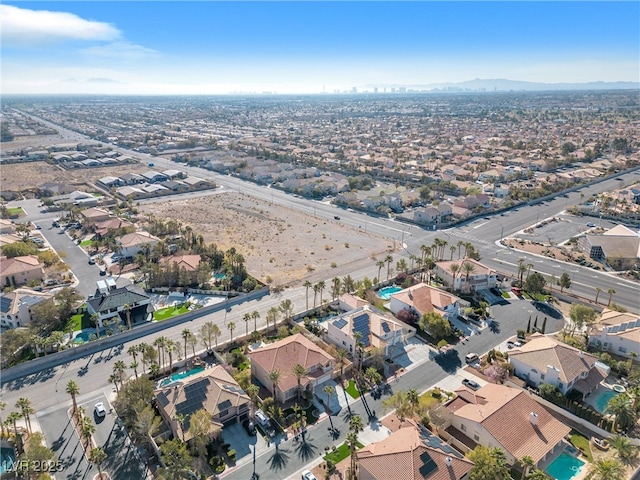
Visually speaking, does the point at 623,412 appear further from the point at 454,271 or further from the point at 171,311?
the point at 171,311

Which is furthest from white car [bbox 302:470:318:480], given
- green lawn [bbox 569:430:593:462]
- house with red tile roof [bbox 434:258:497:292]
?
house with red tile roof [bbox 434:258:497:292]

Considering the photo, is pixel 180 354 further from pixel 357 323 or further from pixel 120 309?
pixel 357 323

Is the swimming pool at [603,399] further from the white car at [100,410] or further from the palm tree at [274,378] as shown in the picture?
the white car at [100,410]

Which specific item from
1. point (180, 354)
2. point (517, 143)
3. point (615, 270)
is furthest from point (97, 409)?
point (517, 143)

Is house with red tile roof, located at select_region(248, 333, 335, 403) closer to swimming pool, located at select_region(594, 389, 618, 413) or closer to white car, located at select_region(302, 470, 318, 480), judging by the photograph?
white car, located at select_region(302, 470, 318, 480)

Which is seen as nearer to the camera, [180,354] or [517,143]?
[180,354]

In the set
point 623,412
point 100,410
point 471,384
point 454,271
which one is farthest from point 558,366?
point 100,410

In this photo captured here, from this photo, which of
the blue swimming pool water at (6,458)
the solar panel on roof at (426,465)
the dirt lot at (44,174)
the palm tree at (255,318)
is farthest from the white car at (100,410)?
the dirt lot at (44,174)
